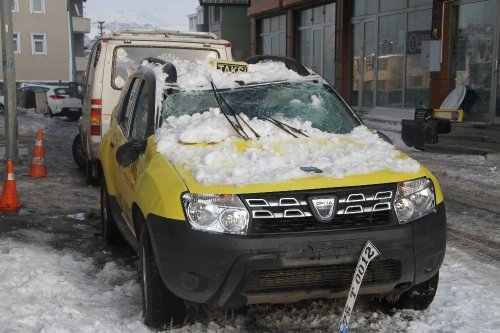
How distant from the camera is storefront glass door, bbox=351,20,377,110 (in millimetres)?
19266

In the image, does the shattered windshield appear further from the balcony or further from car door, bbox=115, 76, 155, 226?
the balcony

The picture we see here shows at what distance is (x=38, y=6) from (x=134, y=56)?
44285 millimetres

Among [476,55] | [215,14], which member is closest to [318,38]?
[476,55]

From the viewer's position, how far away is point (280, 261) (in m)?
3.42

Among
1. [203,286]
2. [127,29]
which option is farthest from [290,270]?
[127,29]

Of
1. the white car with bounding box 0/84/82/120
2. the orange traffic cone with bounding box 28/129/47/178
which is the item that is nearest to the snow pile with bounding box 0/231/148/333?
the orange traffic cone with bounding box 28/129/47/178

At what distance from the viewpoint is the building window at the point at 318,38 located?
71.8 ft

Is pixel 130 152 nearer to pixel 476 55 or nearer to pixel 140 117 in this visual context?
pixel 140 117

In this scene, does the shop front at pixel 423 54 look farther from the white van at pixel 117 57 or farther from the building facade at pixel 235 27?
the building facade at pixel 235 27

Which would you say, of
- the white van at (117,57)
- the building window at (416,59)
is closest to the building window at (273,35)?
the building window at (416,59)

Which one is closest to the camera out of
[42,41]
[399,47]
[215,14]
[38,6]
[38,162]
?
[38,162]

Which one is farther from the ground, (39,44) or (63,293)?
(39,44)

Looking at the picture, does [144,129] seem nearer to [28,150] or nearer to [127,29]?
[127,29]

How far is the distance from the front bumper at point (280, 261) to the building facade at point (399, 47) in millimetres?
11052
